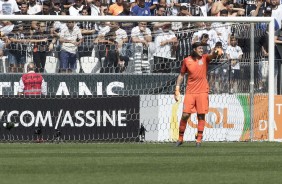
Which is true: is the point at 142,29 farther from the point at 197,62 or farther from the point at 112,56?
the point at 197,62

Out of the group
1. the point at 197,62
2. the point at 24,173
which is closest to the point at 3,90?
the point at 197,62

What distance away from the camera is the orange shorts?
20.6 meters

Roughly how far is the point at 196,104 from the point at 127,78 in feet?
10.2

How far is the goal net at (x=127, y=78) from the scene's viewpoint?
908 inches

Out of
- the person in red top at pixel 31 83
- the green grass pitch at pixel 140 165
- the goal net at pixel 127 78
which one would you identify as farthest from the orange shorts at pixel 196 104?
the person in red top at pixel 31 83

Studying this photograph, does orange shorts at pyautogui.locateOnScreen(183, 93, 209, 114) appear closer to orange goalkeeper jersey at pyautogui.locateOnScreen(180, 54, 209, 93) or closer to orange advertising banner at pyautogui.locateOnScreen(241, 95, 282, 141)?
orange goalkeeper jersey at pyautogui.locateOnScreen(180, 54, 209, 93)

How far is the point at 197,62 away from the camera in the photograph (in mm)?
20688

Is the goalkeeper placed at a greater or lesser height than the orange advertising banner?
greater

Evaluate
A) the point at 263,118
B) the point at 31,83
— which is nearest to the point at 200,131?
the point at 263,118

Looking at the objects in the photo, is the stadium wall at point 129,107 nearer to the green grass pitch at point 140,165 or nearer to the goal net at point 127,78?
the goal net at point 127,78

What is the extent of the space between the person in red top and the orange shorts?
4.21 m

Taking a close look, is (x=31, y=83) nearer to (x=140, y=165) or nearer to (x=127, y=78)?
(x=127, y=78)

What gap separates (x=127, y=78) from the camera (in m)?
23.4

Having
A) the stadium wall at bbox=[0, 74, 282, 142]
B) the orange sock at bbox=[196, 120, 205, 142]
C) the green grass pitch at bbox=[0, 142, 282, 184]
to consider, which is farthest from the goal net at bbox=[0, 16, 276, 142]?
the green grass pitch at bbox=[0, 142, 282, 184]
